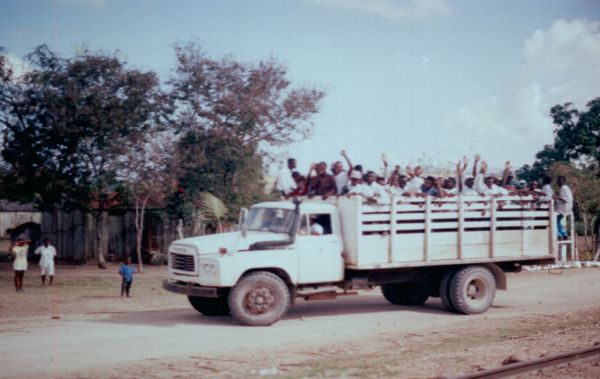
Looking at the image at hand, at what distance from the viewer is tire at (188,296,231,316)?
1256 centimetres

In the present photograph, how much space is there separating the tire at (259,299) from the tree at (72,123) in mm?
13338

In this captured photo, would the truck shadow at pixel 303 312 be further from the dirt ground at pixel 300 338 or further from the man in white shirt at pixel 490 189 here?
the man in white shirt at pixel 490 189

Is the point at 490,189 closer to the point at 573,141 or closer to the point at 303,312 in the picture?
the point at 303,312

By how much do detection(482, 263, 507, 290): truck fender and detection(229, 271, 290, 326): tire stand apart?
4.54 m

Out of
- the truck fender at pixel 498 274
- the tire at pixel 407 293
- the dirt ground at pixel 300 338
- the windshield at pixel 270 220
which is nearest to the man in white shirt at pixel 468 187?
the truck fender at pixel 498 274

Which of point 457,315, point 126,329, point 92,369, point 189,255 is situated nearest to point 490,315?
point 457,315

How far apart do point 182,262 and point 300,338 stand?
2.56 meters

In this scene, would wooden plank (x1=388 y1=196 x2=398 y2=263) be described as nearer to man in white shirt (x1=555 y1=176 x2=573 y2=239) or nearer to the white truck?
the white truck

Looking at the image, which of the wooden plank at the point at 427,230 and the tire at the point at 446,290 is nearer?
the wooden plank at the point at 427,230

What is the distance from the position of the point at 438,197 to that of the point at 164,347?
5.87 m

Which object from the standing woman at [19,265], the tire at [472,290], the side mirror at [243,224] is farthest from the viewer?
the standing woman at [19,265]

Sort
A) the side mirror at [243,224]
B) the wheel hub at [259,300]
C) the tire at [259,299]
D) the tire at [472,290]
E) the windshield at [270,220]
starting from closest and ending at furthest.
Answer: the tire at [259,299] → the wheel hub at [259,300] → the side mirror at [243,224] → the windshield at [270,220] → the tire at [472,290]

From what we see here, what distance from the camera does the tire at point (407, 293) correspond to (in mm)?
14133

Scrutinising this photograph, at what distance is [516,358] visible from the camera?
843 cm
